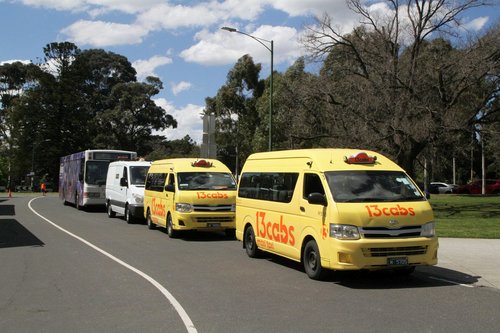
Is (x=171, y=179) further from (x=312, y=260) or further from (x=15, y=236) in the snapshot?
(x=312, y=260)

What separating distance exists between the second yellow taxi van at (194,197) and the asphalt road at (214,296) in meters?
2.23

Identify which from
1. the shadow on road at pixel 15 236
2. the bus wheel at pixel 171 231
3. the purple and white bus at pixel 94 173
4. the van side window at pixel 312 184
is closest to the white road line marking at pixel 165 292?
the shadow on road at pixel 15 236

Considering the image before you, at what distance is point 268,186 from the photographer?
11.2 m

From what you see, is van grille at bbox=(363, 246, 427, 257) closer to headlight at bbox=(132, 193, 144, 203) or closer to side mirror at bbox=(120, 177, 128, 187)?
headlight at bbox=(132, 193, 144, 203)

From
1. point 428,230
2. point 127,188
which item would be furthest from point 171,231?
point 428,230

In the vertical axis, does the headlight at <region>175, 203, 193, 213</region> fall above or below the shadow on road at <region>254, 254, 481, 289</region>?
above

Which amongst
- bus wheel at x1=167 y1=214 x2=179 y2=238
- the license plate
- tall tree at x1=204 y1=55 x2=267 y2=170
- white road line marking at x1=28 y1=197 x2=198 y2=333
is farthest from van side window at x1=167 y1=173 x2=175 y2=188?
tall tree at x1=204 y1=55 x2=267 y2=170

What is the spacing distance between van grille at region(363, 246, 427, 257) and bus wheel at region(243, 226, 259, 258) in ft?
12.0

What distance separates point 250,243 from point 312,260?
9.07ft

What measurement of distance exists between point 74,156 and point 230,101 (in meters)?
28.3

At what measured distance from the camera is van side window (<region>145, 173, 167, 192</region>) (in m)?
16.9

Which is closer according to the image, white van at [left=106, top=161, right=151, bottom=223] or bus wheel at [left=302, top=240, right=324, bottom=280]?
bus wheel at [left=302, top=240, right=324, bottom=280]

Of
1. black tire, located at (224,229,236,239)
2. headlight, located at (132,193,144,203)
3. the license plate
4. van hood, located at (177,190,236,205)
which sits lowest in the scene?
black tire, located at (224,229,236,239)

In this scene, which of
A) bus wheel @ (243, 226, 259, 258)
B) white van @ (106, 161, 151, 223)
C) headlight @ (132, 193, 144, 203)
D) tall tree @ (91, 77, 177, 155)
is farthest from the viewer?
tall tree @ (91, 77, 177, 155)
